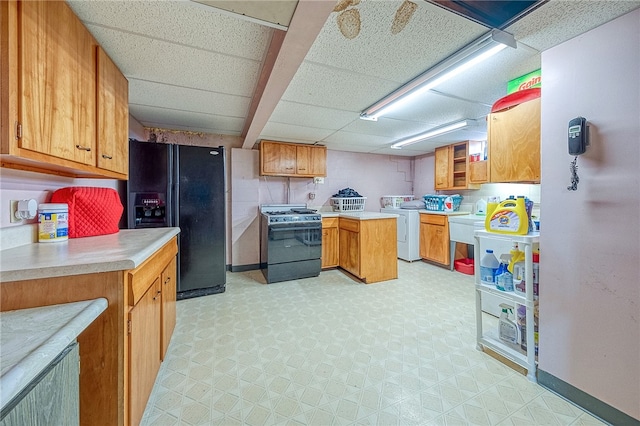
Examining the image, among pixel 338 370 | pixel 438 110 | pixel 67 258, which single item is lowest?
pixel 338 370

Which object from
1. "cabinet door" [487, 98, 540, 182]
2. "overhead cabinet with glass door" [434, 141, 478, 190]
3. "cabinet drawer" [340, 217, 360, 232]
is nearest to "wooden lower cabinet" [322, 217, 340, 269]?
"cabinet drawer" [340, 217, 360, 232]

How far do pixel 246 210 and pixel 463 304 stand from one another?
3.14 meters

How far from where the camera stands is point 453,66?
64.5 inches

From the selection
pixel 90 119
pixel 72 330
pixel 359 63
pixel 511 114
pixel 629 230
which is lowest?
pixel 72 330

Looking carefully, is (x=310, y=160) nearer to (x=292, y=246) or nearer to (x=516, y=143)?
(x=292, y=246)

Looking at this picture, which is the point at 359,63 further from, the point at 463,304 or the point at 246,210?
the point at 246,210

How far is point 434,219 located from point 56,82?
4.35 m

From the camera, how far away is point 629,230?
47.2 inches

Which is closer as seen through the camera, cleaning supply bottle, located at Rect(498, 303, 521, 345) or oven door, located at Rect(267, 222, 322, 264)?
cleaning supply bottle, located at Rect(498, 303, 521, 345)

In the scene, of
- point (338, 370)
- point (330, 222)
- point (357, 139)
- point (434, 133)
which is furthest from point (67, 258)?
point (434, 133)

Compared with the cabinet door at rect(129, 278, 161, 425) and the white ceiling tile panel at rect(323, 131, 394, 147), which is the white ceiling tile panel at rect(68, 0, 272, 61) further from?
the white ceiling tile panel at rect(323, 131, 394, 147)

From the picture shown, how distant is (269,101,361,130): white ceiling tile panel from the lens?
8.25ft

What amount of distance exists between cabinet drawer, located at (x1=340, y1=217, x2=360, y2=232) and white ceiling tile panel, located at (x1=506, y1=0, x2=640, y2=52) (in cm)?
239

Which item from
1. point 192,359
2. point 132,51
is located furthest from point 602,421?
point 132,51
